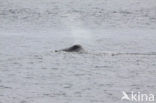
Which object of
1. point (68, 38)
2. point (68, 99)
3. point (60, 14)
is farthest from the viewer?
point (60, 14)

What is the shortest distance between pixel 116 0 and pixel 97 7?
45.4 feet

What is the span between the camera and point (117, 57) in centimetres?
2867

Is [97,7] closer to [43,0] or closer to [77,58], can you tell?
[43,0]

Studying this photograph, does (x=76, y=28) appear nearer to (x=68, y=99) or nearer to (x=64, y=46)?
(x=64, y=46)

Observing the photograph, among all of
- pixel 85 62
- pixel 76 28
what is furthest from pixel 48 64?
pixel 76 28

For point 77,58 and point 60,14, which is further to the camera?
point 60,14

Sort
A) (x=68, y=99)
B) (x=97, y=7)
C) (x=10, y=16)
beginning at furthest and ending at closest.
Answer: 1. (x=97, y=7)
2. (x=10, y=16)
3. (x=68, y=99)

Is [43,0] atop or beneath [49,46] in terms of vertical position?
beneath

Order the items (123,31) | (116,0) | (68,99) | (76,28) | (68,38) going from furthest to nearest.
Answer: (116,0) → (76,28) → (123,31) → (68,38) → (68,99)

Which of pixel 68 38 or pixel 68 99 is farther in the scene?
pixel 68 38

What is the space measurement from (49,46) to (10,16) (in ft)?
59.1

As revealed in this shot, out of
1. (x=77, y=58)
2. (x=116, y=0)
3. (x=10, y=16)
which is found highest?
(x=77, y=58)

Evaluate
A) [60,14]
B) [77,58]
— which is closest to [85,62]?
[77,58]

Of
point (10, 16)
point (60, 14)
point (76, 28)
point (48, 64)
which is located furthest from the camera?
point (60, 14)
